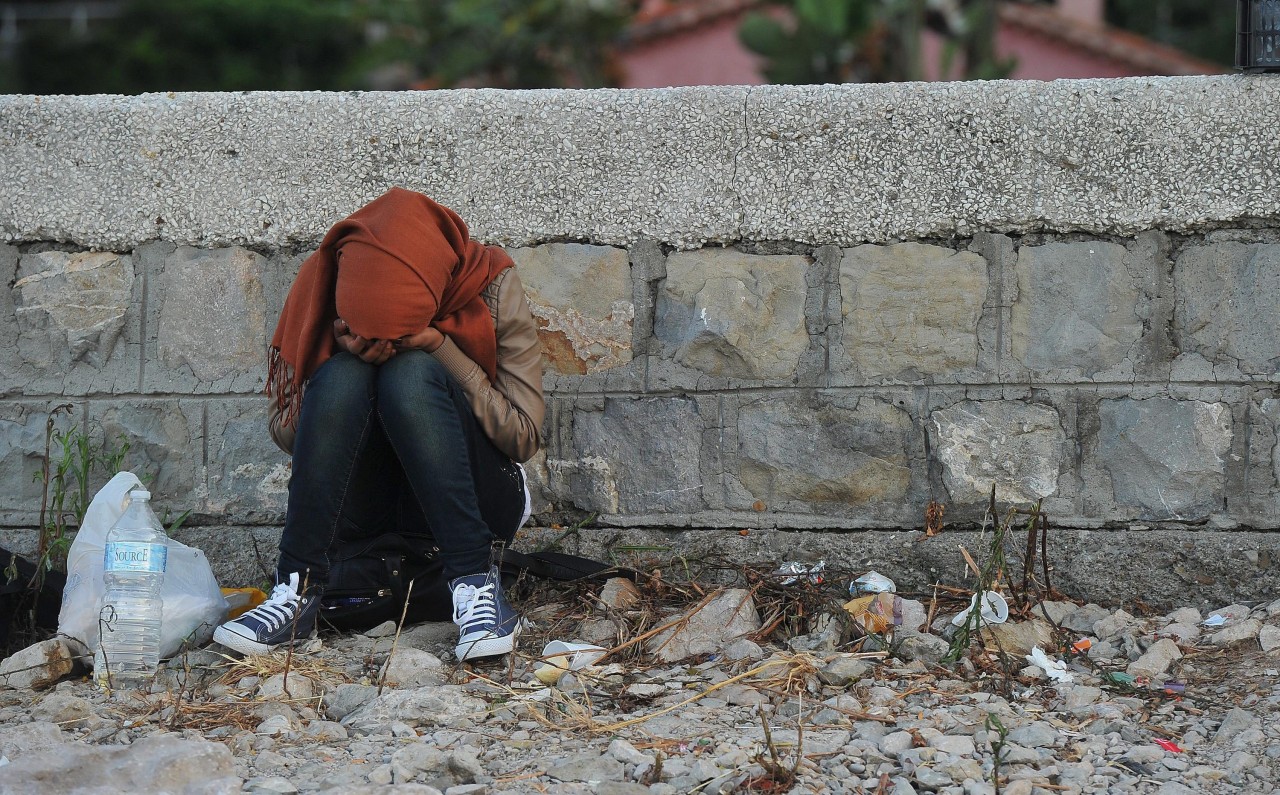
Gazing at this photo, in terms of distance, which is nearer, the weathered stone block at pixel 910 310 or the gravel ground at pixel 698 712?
the gravel ground at pixel 698 712

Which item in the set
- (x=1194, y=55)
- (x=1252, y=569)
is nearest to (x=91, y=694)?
(x=1252, y=569)

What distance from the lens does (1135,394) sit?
261cm

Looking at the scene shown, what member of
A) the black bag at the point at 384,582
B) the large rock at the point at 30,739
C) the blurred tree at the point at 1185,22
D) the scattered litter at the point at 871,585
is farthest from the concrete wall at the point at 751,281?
the blurred tree at the point at 1185,22

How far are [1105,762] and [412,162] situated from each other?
186 centimetres

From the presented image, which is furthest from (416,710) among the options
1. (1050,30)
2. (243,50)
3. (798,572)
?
(243,50)

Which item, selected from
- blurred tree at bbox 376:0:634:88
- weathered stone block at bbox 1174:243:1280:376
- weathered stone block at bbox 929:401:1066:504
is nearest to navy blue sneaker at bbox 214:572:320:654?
weathered stone block at bbox 929:401:1066:504

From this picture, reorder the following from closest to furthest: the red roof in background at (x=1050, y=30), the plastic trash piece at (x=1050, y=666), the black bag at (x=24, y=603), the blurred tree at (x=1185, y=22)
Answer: the plastic trash piece at (x=1050, y=666), the black bag at (x=24, y=603), the red roof in background at (x=1050, y=30), the blurred tree at (x=1185, y=22)

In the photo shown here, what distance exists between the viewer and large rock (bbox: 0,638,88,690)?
7.54ft

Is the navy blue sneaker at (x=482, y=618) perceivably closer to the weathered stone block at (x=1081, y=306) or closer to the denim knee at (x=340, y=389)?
the denim knee at (x=340, y=389)

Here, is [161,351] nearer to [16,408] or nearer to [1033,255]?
[16,408]

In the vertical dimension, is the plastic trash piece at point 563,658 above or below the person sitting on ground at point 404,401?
below

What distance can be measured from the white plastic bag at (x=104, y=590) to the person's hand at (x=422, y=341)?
658 mm

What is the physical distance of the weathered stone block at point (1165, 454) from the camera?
259 centimetres

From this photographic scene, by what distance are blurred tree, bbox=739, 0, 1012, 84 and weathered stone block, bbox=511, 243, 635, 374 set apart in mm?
6390
